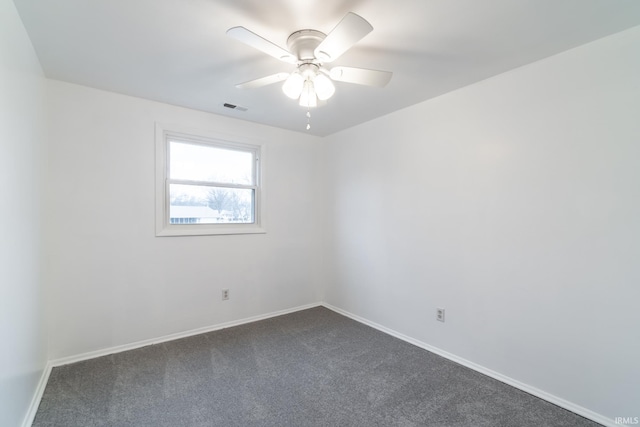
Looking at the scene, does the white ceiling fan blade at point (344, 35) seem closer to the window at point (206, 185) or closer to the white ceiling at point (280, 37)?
the white ceiling at point (280, 37)

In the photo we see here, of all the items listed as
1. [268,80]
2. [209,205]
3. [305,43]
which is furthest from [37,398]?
[305,43]

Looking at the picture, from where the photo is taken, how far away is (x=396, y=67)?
2.17 metres

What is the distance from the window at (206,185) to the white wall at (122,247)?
0.32 ft

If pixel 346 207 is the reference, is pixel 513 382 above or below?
below

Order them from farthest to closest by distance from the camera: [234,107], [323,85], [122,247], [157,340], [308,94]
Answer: [234,107] < [157,340] < [122,247] < [308,94] < [323,85]

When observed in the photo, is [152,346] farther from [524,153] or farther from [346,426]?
[524,153]

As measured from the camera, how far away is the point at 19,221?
1.66 meters

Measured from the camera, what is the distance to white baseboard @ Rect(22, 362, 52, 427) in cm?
171

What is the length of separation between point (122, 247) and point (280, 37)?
2292mm

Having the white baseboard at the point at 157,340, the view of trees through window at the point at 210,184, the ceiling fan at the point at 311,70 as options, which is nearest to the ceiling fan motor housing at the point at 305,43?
the ceiling fan at the point at 311,70

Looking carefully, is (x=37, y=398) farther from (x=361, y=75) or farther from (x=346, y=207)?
(x=346, y=207)

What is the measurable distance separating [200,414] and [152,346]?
48.4 inches

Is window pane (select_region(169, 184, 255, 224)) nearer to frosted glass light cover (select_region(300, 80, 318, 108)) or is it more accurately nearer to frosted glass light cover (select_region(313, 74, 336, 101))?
frosted glass light cover (select_region(300, 80, 318, 108))

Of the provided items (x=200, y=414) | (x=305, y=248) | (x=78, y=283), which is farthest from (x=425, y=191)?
(x=78, y=283)
